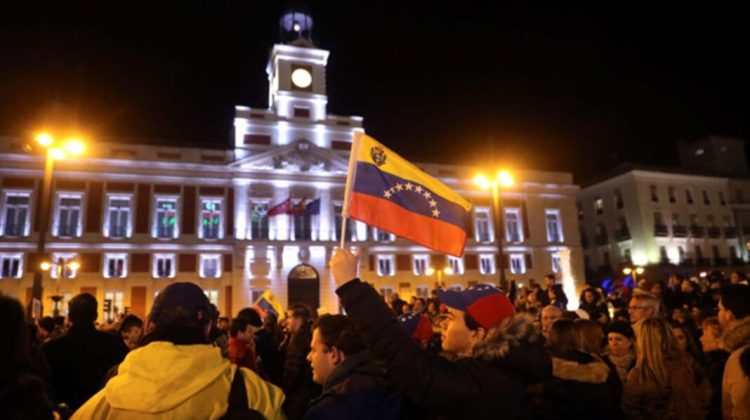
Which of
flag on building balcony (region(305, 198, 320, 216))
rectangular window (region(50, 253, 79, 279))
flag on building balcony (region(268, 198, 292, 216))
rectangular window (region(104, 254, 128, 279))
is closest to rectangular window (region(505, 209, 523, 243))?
flag on building balcony (region(305, 198, 320, 216))

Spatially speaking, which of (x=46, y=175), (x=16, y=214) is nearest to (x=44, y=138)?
(x=46, y=175)

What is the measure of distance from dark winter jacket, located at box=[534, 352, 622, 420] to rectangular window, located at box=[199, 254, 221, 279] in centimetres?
3089

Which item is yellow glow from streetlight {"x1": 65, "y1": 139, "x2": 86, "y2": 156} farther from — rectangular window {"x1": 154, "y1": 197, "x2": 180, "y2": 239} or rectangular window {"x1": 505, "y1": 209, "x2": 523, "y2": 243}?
rectangular window {"x1": 505, "y1": 209, "x2": 523, "y2": 243}

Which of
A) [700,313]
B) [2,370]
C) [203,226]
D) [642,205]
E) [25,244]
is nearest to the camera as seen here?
[2,370]

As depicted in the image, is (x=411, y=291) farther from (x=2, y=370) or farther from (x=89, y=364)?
(x=2, y=370)

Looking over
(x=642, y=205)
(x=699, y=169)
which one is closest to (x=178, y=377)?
(x=642, y=205)

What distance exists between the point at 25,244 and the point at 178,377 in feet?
109

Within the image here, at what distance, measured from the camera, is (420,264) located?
3634cm

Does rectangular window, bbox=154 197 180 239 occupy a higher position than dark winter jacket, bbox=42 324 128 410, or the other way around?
rectangular window, bbox=154 197 180 239

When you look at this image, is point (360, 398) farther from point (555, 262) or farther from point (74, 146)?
point (555, 262)

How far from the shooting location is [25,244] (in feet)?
95.6

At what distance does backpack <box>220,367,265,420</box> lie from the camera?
2.07 meters

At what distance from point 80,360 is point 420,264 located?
3251cm

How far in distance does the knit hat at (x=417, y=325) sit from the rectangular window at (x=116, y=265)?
30243 mm
